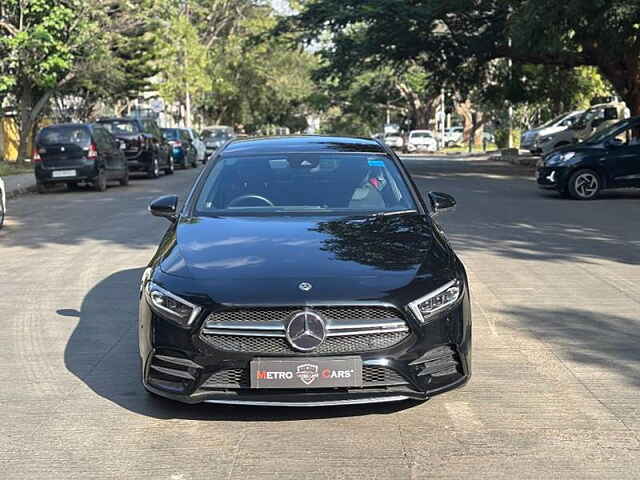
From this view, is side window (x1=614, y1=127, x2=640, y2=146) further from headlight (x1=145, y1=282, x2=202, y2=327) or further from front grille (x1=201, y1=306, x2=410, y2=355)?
headlight (x1=145, y1=282, x2=202, y2=327)

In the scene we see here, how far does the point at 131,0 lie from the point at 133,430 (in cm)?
3587

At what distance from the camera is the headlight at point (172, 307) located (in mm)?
5186

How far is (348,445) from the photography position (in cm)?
501

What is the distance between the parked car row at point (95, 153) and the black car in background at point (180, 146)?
5.24 metres

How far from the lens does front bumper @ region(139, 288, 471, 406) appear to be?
5121 millimetres

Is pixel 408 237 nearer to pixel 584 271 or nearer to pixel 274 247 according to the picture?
pixel 274 247

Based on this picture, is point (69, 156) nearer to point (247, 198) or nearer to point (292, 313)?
point (247, 198)

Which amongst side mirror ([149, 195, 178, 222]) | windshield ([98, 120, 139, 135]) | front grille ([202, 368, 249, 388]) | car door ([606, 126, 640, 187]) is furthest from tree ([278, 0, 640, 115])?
front grille ([202, 368, 249, 388])

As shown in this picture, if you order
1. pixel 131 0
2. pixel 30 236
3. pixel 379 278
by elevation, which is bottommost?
pixel 30 236

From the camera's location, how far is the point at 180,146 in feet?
117

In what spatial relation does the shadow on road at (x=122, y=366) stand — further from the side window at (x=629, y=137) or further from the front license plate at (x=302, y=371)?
the side window at (x=629, y=137)

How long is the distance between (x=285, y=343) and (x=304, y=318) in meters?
0.17

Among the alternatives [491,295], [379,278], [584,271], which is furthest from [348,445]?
[584,271]

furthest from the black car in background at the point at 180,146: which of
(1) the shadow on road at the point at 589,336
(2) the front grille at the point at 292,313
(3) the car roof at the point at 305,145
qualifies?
(2) the front grille at the point at 292,313
